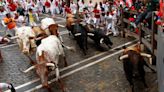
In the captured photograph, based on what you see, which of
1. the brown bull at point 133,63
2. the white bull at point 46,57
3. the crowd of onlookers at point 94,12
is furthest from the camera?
the crowd of onlookers at point 94,12

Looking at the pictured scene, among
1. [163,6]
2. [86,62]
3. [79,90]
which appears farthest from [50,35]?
[163,6]

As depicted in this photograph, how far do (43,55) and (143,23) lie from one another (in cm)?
546

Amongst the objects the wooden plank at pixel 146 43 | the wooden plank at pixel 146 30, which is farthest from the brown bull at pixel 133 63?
the wooden plank at pixel 146 30

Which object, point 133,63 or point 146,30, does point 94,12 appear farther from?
point 133,63

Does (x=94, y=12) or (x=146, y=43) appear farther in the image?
(x=94, y=12)

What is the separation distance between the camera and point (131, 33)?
16.9 m

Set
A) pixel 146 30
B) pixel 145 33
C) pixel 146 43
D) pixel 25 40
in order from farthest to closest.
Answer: pixel 145 33, pixel 146 43, pixel 146 30, pixel 25 40

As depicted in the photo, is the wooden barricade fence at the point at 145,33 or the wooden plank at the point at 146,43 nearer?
the wooden barricade fence at the point at 145,33

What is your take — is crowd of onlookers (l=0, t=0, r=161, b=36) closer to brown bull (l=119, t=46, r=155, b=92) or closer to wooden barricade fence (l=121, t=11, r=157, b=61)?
wooden barricade fence (l=121, t=11, r=157, b=61)

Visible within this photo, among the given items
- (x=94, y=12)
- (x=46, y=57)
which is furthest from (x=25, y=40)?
(x=94, y=12)

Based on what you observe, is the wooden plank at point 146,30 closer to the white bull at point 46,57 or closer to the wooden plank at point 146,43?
the wooden plank at point 146,43

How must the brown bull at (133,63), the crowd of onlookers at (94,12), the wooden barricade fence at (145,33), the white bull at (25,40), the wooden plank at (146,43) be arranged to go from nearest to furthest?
the brown bull at (133,63) → the wooden barricade fence at (145,33) → the white bull at (25,40) → the wooden plank at (146,43) → the crowd of onlookers at (94,12)

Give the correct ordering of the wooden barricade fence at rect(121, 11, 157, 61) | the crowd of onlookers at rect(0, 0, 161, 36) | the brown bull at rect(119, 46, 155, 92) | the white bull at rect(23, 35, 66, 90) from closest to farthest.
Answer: the brown bull at rect(119, 46, 155, 92), the white bull at rect(23, 35, 66, 90), the wooden barricade fence at rect(121, 11, 157, 61), the crowd of onlookers at rect(0, 0, 161, 36)

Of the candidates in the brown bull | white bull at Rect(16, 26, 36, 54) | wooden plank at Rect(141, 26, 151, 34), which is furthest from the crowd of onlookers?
the brown bull
